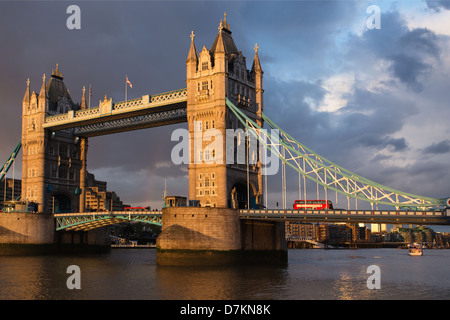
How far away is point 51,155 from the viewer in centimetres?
10281

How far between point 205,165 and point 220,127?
560cm

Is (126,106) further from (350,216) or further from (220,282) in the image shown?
(220,282)

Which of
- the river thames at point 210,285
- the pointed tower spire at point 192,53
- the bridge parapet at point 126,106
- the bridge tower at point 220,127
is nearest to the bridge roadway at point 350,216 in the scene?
the bridge tower at point 220,127

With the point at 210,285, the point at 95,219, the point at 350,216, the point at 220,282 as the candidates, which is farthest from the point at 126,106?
the point at 210,285

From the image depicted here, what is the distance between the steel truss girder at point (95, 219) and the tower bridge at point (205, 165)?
0.21 m

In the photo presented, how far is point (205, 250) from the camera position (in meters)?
65.1

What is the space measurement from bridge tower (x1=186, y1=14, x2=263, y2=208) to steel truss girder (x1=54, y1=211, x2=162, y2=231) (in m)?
9.48

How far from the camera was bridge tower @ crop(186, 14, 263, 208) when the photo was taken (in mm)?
72688

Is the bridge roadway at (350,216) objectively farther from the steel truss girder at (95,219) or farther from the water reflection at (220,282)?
the water reflection at (220,282)

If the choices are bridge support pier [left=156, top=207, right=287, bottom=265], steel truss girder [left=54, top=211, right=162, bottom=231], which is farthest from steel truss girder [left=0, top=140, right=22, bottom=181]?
bridge support pier [left=156, top=207, right=287, bottom=265]

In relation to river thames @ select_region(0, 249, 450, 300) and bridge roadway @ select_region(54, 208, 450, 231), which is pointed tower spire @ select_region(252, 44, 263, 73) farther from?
river thames @ select_region(0, 249, 450, 300)

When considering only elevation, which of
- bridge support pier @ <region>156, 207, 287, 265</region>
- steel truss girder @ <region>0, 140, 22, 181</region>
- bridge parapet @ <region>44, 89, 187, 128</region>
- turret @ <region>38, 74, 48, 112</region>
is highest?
turret @ <region>38, 74, 48, 112</region>

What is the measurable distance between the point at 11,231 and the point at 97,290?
179 ft
